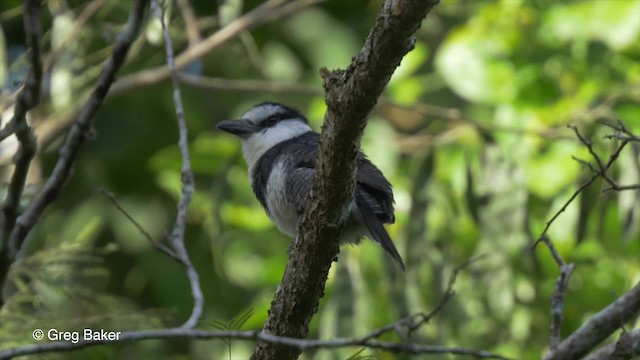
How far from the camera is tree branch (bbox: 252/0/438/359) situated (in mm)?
2428

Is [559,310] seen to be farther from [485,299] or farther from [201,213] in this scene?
[201,213]

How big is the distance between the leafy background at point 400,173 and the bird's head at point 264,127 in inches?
25.3

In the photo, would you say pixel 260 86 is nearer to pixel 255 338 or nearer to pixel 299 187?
pixel 299 187

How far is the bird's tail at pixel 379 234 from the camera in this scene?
12.1 feet

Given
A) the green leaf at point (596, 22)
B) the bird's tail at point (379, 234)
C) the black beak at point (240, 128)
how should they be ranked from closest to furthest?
1. the bird's tail at point (379, 234)
2. the black beak at point (240, 128)
3. the green leaf at point (596, 22)

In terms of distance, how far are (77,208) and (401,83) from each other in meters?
2.56

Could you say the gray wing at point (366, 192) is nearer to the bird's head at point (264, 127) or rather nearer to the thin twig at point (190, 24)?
the bird's head at point (264, 127)

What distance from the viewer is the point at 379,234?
3721 millimetres

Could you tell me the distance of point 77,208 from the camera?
752 centimetres

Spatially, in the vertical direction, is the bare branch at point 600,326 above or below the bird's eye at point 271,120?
below

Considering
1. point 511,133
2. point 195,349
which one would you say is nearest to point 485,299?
point 511,133

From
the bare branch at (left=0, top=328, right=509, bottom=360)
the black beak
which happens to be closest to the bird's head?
the black beak

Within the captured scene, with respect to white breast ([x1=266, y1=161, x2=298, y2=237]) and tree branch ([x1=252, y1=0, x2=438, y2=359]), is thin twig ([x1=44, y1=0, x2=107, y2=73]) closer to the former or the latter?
white breast ([x1=266, y1=161, x2=298, y2=237])

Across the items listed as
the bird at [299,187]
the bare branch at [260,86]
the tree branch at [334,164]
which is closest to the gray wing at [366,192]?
the bird at [299,187]
